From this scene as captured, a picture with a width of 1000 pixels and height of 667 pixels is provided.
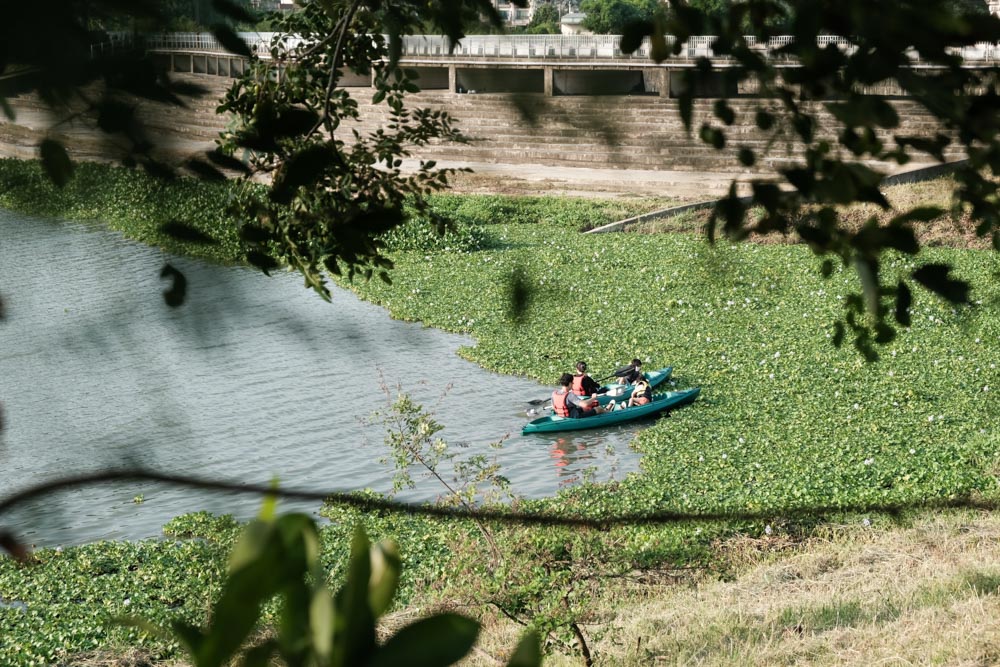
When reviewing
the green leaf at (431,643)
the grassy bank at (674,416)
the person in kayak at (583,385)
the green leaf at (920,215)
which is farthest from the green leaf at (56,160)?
the person in kayak at (583,385)

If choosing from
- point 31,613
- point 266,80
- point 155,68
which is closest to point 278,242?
point 266,80

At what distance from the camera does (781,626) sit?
4309 millimetres

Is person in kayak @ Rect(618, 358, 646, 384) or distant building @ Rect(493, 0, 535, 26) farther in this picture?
person in kayak @ Rect(618, 358, 646, 384)

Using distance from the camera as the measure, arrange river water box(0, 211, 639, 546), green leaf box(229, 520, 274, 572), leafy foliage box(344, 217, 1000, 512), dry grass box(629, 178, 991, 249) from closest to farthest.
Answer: green leaf box(229, 520, 274, 572), leafy foliage box(344, 217, 1000, 512), river water box(0, 211, 639, 546), dry grass box(629, 178, 991, 249)

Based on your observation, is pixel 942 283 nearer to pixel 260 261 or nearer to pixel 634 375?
pixel 260 261

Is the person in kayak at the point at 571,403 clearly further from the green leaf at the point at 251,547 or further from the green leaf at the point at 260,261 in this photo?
the green leaf at the point at 251,547

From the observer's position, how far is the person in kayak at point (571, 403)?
31.9 ft

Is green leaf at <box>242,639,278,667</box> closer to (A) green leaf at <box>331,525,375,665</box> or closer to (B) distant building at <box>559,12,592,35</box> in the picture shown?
(A) green leaf at <box>331,525,375,665</box>

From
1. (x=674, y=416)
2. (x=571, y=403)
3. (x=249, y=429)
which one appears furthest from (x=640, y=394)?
(x=249, y=429)

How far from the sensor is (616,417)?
32.5ft

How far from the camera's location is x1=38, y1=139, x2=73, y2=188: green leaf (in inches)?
37.1

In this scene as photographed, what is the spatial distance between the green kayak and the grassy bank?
0.21 metres

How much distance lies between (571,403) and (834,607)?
5.34 meters

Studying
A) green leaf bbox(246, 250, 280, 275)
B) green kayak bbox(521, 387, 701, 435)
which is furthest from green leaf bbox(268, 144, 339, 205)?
green kayak bbox(521, 387, 701, 435)
